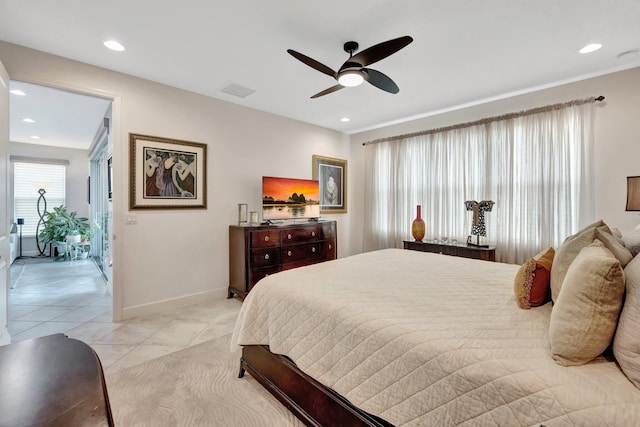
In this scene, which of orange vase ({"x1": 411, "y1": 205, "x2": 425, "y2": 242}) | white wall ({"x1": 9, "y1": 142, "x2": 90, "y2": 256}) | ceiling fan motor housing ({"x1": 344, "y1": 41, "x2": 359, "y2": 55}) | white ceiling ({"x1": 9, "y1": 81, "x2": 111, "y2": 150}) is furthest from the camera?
white wall ({"x1": 9, "y1": 142, "x2": 90, "y2": 256})

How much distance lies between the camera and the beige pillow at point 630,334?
0.88m

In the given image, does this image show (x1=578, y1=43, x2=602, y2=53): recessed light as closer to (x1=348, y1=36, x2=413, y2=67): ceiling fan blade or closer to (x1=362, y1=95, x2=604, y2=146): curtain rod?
(x1=362, y1=95, x2=604, y2=146): curtain rod

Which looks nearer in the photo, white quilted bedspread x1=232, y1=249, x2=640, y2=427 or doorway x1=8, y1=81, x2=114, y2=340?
white quilted bedspread x1=232, y1=249, x2=640, y2=427

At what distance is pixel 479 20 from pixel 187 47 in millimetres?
2476

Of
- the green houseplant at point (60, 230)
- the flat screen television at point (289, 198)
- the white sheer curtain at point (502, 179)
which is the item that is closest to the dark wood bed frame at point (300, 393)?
the flat screen television at point (289, 198)

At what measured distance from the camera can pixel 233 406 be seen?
1.84 m

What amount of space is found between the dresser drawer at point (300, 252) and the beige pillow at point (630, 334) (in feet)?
11.3

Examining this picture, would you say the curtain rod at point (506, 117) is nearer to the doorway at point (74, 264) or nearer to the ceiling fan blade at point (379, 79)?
the ceiling fan blade at point (379, 79)

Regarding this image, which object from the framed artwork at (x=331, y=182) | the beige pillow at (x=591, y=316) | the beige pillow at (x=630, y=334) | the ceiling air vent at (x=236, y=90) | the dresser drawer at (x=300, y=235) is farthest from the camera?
the framed artwork at (x=331, y=182)

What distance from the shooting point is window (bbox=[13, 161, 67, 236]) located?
666 centimetres

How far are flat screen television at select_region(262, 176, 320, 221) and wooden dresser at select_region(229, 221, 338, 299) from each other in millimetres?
296

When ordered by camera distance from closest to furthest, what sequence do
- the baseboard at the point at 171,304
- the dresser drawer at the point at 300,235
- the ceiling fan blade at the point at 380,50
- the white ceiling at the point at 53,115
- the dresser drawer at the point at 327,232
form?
the ceiling fan blade at the point at 380,50
the baseboard at the point at 171,304
the white ceiling at the point at 53,115
the dresser drawer at the point at 300,235
the dresser drawer at the point at 327,232

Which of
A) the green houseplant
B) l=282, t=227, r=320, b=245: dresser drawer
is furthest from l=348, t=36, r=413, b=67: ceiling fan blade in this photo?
the green houseplant

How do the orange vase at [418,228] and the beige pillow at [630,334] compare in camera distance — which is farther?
the orange vase at [418,228]
